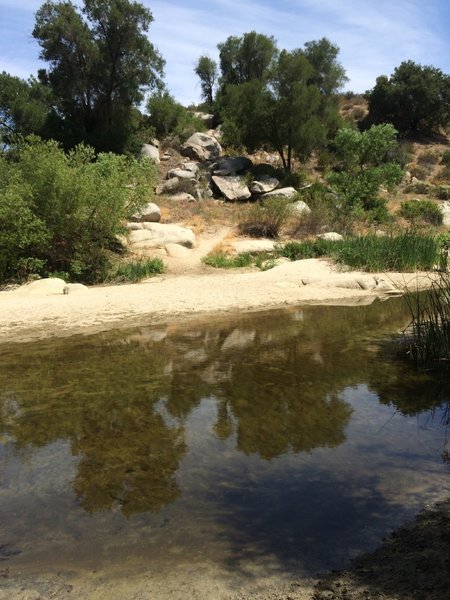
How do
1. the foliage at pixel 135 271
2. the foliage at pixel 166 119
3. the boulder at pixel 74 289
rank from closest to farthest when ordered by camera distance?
1. the boulder at pixel 74 289
2. the foliage at pixel 135 271
3. the foliage at pixel 166 119

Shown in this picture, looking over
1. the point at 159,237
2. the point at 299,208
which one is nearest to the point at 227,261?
the point at 159,237

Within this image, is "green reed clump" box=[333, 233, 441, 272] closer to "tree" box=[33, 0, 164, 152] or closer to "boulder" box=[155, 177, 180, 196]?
"boulder" box=[155, 177, 180, 196]

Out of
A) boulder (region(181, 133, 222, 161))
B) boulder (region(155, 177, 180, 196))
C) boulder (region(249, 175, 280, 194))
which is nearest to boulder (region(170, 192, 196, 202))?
boulder (region(155, 177, 180, 196))

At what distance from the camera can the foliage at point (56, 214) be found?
1586 cm

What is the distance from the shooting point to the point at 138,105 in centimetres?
3512

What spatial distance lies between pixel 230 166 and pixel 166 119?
32.1 ft

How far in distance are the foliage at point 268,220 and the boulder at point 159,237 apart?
3.04 m

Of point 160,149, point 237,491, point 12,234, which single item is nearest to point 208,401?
point 237,491

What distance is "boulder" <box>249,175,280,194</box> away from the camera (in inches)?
1211

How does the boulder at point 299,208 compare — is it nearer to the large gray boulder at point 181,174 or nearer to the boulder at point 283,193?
the boulder at point 283,193

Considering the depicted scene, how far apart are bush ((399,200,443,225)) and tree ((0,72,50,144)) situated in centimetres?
2209

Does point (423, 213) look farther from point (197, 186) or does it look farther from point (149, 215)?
point (149, 215)

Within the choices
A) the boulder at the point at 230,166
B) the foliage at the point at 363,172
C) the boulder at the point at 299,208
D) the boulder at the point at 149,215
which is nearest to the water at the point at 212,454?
the boulder at the point at 149,215

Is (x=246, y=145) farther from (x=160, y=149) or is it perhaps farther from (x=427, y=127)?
(x=427, y=127)
